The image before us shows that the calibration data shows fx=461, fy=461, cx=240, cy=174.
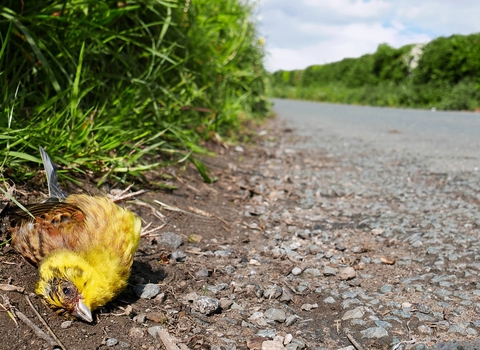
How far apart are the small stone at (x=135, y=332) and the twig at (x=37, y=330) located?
0.74ft

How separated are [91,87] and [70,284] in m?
1.46

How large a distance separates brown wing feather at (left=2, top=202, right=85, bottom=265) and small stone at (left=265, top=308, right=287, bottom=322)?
28.7 inches

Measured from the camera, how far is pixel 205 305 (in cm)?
167

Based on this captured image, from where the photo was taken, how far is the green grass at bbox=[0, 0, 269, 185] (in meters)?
2.26

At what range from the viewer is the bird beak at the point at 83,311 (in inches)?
54.1

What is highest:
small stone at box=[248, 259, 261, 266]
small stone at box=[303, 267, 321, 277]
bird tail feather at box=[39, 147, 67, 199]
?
bird tail feather at box=[39, 147, 67, 199]

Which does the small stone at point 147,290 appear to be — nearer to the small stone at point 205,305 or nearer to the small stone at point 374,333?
the small stone at point 205,305

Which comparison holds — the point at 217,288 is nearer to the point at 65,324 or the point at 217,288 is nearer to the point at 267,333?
the point at 267,333

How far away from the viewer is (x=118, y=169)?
2471 mm

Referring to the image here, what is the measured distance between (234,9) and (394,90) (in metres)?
16.8

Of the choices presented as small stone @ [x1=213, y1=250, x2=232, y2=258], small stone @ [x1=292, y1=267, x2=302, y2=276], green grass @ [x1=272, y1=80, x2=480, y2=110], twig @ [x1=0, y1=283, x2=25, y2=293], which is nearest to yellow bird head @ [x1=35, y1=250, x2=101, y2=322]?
twig @ [x1=0, y1=283, x2=25, y2=293]

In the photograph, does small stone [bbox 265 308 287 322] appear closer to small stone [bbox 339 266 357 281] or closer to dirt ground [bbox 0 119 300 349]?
dirt ground [bbox 0 119 300 349]

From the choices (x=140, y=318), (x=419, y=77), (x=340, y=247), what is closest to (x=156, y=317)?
(x=140, y=318)

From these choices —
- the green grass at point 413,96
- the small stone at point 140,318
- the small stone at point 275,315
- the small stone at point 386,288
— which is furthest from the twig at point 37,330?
the green grass at point 413,96
